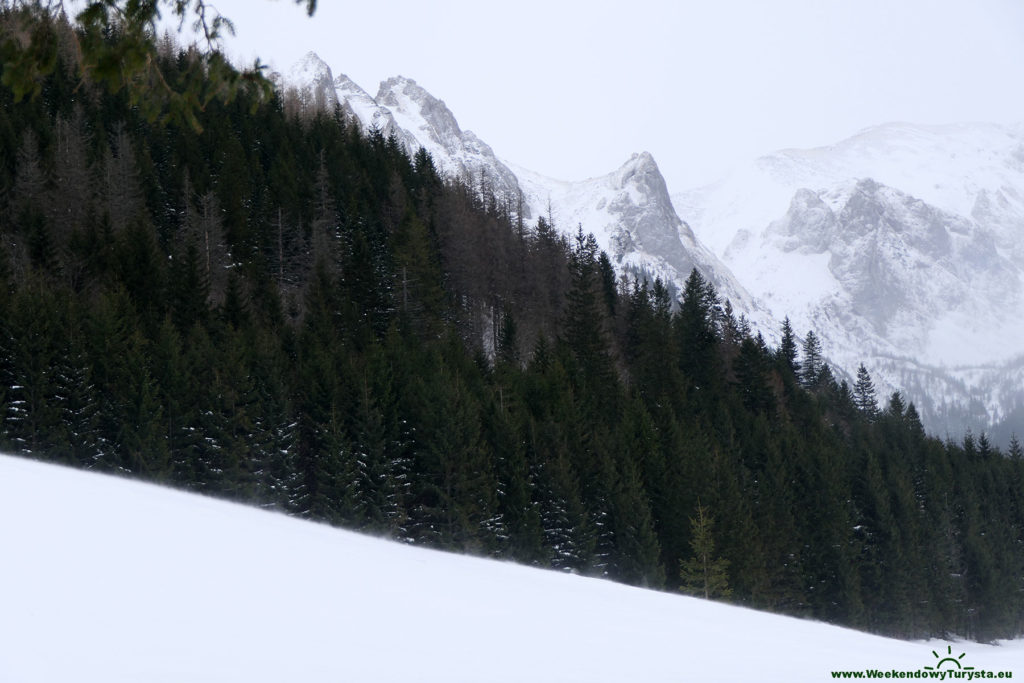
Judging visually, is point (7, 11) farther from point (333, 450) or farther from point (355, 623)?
point (333, 450)

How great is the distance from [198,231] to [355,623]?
5040cm

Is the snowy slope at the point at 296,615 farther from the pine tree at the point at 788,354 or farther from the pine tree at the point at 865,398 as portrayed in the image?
the pine tree at the point at 865,398

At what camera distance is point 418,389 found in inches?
1511

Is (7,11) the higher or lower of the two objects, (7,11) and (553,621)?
the higher

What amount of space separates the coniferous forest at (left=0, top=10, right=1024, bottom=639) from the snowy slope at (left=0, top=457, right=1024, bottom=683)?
640cm

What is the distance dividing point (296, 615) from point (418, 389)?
3034 cm

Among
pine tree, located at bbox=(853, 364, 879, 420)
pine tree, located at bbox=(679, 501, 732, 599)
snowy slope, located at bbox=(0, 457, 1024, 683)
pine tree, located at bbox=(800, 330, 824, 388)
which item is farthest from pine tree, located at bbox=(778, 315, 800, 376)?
snowy slope, located at bbox=(0, 457, 1024, 683)

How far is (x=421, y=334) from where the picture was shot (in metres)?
56.3

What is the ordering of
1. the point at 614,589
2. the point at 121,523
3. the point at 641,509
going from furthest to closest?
the point at 641,509, the point at 614,589, the point at 121,523

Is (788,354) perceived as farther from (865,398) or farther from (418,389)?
(418,389)

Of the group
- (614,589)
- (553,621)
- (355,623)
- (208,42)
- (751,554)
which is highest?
(208,42)

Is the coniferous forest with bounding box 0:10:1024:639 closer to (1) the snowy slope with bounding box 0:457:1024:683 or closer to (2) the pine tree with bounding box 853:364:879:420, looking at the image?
(1) the snowy slope with bounding box 0:457:1024:683

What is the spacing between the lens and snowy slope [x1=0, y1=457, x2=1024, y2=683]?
6.75 metres

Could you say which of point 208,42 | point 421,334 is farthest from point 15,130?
point 208,42
